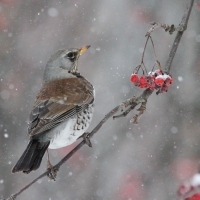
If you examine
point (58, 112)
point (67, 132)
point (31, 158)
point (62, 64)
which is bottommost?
point (31, 158)

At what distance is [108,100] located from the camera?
6.42m

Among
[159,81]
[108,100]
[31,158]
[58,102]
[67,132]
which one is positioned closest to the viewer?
[159,81]

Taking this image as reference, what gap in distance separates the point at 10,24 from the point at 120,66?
1728 millimetres

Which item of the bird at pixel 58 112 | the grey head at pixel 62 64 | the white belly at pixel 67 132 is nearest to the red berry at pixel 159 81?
the bird at pixel 58 112

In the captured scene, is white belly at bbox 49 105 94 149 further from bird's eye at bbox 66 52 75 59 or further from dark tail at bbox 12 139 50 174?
bird's eye at bbox 66 52 75 59

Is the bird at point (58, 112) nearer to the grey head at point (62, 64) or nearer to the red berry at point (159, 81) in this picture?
the grey head at point (62, 64)

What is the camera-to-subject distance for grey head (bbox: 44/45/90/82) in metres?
3.09

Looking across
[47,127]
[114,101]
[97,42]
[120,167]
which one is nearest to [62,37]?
[97,42]

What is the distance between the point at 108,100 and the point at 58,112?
3.70 meters

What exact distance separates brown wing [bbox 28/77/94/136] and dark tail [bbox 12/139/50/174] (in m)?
0.08

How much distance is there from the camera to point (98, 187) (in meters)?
5.93

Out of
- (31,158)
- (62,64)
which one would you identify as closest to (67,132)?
(31,158)

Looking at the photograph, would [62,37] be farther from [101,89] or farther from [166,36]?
[166,36]

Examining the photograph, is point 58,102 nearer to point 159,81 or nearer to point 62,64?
point 62,64
